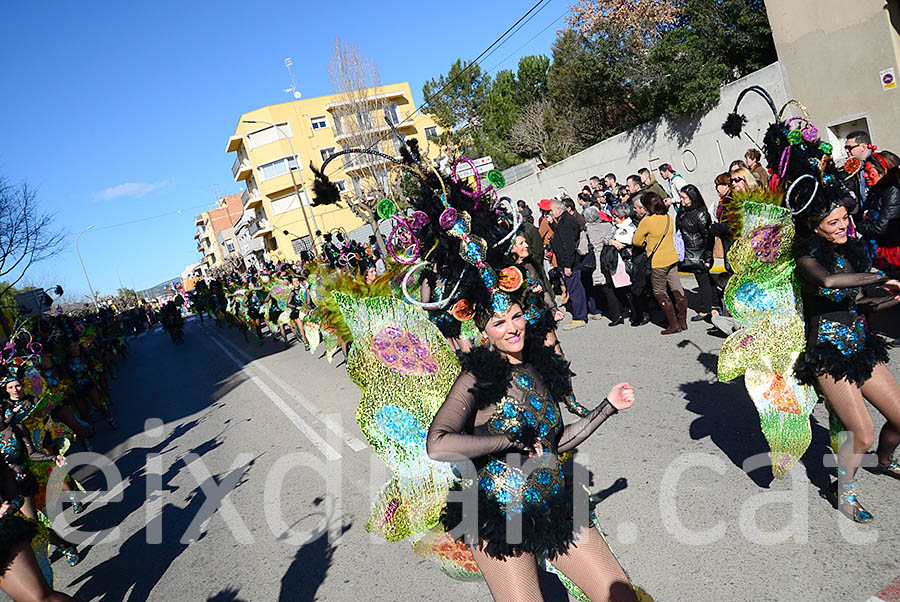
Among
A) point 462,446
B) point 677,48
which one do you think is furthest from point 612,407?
point 677,48

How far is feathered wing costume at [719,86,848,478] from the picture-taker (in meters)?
3.63

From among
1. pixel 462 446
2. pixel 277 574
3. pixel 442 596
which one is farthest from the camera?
pixel 277 574

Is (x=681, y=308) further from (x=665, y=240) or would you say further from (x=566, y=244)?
(x=566, y=244)

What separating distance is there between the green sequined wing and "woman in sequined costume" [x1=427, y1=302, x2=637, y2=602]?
42 centimetres

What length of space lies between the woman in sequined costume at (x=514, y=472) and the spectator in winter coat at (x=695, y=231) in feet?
18.1

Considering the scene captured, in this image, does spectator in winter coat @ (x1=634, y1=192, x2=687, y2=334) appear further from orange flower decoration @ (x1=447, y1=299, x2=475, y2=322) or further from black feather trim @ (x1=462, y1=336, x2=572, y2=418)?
orange flower decoration @ (x1=447, y1=299, x2=475, y2=322)

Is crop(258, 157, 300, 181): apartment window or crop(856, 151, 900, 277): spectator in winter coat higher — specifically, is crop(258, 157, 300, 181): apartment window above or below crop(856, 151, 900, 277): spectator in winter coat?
above

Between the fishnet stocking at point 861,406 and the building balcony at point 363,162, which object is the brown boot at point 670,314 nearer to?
the fishnet stocking at point 861,406

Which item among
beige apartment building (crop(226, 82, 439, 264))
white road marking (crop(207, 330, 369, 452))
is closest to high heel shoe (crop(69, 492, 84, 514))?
white road marking (crop(207, 330, 369, 452))

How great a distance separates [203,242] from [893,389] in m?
115

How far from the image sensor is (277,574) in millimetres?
4559

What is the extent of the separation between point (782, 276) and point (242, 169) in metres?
54.1

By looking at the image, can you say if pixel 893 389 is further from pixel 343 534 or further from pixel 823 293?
pixel 343 534

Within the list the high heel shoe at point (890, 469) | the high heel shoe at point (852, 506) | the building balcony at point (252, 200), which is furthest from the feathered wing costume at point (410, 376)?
the building balcony at point (252, 200)
